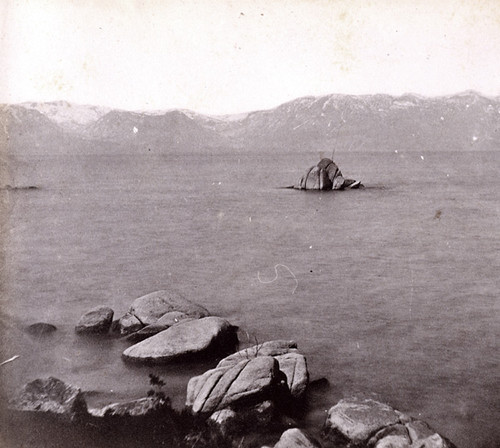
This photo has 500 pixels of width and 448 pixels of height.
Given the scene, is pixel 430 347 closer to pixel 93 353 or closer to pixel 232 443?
pixel 232 443

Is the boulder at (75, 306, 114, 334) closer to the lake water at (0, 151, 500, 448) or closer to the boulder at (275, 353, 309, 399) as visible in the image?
the lake water at (0, 151, 500, 448)

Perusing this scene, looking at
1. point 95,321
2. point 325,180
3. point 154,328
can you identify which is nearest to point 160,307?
point 154,328

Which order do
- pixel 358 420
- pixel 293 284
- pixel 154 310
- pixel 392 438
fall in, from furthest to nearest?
pixel 293 284 → pixel 154 310 → pixel 358 420 → pixel 392 438

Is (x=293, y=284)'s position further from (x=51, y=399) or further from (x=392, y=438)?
(x=51, y=399)

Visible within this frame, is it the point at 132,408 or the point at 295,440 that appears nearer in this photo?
the point at 295,440

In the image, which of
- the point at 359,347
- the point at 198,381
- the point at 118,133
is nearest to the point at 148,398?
the point at 198,381

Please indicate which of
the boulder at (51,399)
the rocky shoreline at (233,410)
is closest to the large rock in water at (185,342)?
the rocky shoreline at (233,410)

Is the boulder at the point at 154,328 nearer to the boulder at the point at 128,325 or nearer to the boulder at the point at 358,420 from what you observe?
the boulder at the point at 128,325
